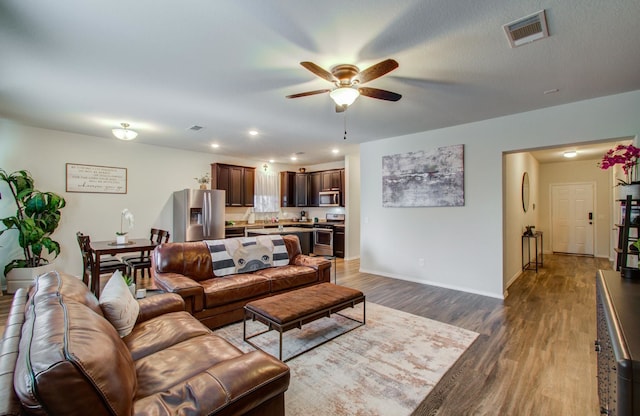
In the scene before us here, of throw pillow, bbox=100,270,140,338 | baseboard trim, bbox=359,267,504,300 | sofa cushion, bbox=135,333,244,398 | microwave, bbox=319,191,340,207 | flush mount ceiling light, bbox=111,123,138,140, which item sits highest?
flush mount ceiling light, bbox=111,123,138,140

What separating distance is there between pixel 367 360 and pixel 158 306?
186 cm

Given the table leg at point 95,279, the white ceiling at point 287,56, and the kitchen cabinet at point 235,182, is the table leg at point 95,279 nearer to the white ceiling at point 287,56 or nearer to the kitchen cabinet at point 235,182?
the white ceiling at point 287,56

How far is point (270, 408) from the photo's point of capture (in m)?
1.39

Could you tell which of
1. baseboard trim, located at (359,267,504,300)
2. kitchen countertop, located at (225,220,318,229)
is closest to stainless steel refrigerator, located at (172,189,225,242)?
kitchen countertop, located at (225,220,318,229)

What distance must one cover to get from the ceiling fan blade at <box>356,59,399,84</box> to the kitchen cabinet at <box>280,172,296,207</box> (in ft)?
19.8

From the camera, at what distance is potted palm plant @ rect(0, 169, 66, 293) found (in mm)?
4312

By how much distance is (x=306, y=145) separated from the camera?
6.04 metres

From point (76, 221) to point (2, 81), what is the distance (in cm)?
293

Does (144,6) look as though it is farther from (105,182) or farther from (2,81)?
(105,182)

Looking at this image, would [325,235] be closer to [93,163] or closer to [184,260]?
[184,260]

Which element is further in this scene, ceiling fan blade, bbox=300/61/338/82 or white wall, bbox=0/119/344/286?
white wall, bbox=0/119/344/286

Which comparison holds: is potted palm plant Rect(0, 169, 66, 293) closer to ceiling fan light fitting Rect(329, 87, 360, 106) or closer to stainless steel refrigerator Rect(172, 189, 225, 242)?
stainless steel refrigerator Rect(172, 189, 225, 242)

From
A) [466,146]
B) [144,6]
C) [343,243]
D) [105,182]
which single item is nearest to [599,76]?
[466,146]

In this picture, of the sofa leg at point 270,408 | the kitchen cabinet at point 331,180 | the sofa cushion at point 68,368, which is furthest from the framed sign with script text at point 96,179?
the sofa leg at point 270,408
